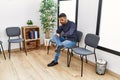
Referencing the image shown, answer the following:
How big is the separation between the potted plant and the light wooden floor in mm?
911

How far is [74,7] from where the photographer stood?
3.81m

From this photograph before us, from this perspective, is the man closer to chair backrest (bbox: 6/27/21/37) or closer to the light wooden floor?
the light wooden floor

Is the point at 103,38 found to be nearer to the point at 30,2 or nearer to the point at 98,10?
the point at 98,10

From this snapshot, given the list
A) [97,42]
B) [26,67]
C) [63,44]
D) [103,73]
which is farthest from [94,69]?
[26,67]

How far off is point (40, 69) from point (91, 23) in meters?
1.57

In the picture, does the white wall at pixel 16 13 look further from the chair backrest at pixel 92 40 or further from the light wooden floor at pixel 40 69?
the chair backrest at pixel 92 40

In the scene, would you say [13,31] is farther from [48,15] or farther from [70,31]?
[70,31]

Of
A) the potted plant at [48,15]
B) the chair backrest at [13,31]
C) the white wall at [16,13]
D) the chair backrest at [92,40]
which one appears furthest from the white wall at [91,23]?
the chair backrest at [13,31]

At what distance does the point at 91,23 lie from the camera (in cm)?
333

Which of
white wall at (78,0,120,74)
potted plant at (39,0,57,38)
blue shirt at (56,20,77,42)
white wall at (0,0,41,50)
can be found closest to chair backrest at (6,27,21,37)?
white wall at (0,0,41,50)

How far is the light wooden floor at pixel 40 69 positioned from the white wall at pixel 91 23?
25 centimetres

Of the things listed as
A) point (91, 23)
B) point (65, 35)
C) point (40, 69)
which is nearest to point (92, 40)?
point (91, 23)

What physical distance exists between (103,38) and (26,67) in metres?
1.86

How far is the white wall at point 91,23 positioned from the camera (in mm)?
2926
